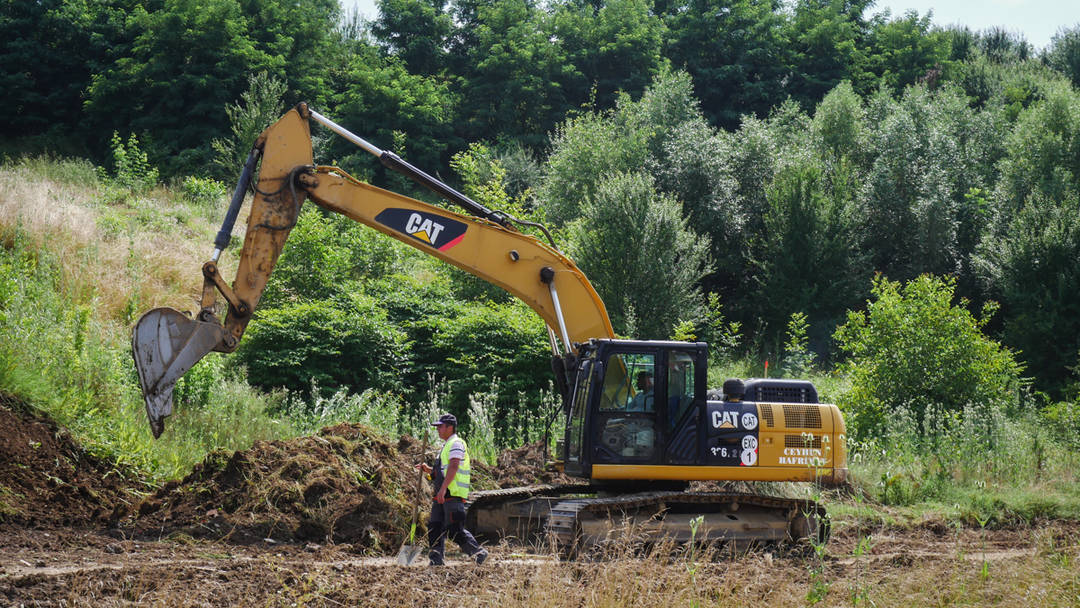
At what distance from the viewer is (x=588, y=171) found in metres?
32.5

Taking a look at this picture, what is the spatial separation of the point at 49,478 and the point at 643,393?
19.4 ft

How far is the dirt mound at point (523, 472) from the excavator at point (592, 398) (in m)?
1.63

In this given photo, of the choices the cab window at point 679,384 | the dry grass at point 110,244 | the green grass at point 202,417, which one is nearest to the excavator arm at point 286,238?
the cab window at point 679,384

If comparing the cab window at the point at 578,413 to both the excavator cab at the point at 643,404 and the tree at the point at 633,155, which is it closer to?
the excavator cab at the point at 643,404

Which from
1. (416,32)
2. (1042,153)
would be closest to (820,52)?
(1042,153)

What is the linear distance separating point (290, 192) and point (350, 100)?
1381 inches

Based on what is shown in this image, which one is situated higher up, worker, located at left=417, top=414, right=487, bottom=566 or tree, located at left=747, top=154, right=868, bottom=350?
tree, located at left=747, top=154, right=868, bottom=350

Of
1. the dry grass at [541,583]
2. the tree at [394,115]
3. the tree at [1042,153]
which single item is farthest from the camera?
the tree at [394,115]

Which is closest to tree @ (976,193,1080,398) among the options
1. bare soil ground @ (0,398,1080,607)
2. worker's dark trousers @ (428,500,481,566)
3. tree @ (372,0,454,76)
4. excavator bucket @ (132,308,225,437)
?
bare soil ground @ (0,398,1080,607)

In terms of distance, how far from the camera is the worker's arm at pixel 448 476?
8422 mm

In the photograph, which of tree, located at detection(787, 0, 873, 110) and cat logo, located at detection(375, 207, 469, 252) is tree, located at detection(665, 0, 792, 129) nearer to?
tree, located at detection(787, 0, 873, 110)

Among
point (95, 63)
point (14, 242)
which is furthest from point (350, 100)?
point (14, 242)

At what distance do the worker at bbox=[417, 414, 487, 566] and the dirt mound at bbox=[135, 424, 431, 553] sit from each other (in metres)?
0.98

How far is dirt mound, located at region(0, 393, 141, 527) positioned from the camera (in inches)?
357
